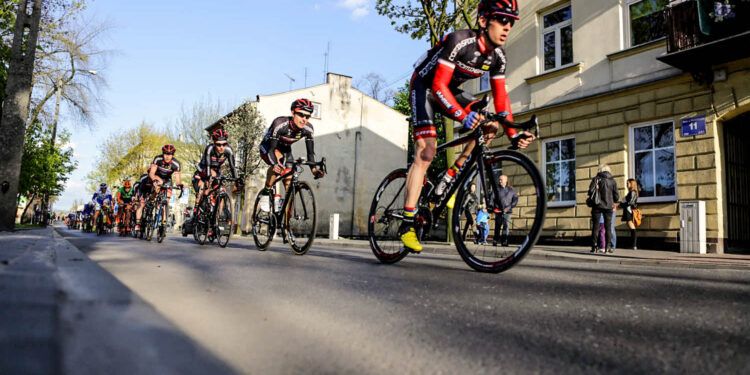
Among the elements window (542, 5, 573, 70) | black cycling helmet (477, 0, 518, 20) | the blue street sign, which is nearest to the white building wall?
window (542, 5, 573, 70)

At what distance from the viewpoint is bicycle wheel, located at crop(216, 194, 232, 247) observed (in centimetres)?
798

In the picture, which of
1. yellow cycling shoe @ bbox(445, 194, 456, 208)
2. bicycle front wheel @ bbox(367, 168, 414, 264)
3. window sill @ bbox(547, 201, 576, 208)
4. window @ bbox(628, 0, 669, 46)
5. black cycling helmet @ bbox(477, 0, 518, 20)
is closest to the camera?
black cycling helmet @ bbox(477, 0, 518, 20)

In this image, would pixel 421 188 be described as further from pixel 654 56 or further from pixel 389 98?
pixel 389 98

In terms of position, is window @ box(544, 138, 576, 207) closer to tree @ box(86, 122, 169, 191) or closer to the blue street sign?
the blue street sign

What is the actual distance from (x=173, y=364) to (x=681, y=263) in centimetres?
838

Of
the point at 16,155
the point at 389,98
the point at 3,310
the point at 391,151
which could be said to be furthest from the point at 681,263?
the point at 389,98

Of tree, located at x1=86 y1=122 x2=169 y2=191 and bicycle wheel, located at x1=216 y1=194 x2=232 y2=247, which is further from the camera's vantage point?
tree, located at x1=86 y1=122 x2=169 y2=191

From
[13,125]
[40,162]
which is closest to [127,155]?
[40,162]

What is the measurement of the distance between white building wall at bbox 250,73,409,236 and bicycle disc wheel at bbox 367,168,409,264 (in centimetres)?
2849

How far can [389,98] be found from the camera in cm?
4934

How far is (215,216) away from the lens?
8.35m

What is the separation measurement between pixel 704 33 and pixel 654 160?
10.7 ft

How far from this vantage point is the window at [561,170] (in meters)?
15.0

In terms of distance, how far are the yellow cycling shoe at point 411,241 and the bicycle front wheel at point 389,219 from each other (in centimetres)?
23
